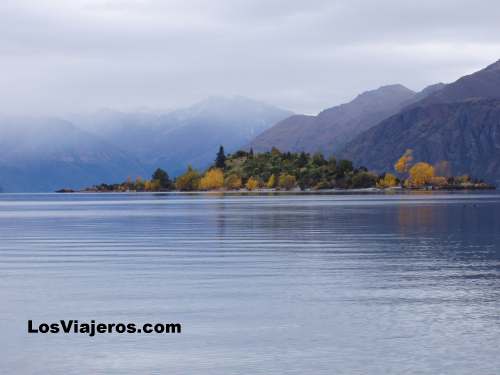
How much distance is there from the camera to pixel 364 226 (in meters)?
92.8

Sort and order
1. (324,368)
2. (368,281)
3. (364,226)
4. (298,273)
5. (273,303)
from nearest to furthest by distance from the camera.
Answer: (324,368), (273,303), (368,281), (298,273), (364,226)

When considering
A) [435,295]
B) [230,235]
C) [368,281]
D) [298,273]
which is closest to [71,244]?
[230,235]

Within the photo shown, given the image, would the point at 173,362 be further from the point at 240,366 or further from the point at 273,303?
the point at 273,303

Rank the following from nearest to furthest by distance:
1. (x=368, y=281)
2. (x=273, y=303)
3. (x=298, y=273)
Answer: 1. (x=273, y=303)
2. (x=368, y=281)
3. (x=298, y=273)

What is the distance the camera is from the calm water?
24969mm

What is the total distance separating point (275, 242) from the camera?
69500mm

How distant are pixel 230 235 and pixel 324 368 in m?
55.6

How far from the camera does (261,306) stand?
113 feet

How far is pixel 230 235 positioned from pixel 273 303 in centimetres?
4441

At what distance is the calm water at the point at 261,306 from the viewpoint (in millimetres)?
24969

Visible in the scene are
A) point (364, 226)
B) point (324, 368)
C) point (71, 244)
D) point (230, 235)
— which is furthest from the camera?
point (364, 226)

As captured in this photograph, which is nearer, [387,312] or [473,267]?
[387,312]

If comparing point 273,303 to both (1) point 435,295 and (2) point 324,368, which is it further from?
(2) point 324,368

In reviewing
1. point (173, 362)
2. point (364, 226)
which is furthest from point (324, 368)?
point (364, 226)
